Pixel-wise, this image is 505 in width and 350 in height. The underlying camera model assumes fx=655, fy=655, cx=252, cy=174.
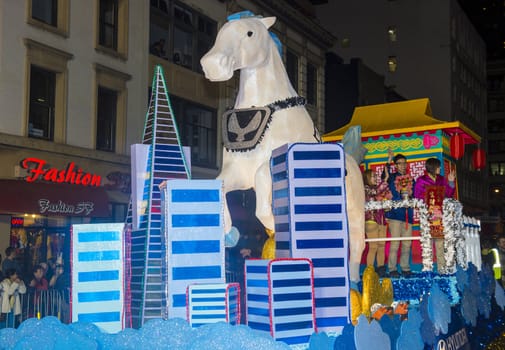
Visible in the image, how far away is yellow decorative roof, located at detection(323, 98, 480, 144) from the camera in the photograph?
1135 centimetres

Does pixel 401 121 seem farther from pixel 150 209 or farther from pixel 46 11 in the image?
pixel 46 11

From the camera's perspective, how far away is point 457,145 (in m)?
11.5

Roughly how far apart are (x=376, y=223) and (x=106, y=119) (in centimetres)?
1252

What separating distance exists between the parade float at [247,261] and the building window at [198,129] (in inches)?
665

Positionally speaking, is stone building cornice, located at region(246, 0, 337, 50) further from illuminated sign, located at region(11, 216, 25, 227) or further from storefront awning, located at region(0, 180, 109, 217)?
illuminated sign, located at region(11, 216, 25, 227)

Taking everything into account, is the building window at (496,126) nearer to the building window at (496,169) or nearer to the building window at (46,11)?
the building window at (496,169)

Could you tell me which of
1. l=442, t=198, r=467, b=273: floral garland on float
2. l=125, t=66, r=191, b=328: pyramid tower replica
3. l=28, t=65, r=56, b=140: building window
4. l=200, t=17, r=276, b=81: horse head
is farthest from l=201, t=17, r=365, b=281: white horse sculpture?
l=28, t=65, r=56, b=140: building window

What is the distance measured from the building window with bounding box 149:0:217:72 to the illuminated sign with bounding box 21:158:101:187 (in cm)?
568

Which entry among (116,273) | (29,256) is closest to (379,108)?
(116,273)

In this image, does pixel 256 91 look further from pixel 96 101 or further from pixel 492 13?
pixel 492 13

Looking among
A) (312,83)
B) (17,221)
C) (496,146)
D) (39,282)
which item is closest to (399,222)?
(39,282)

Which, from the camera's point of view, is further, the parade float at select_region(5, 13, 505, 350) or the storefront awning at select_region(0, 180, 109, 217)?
the storefront awning at select_region(0, 180, 109, 217)

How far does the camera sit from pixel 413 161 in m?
11.4

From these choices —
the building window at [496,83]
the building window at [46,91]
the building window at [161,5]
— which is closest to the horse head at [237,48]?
the building window at [46,91]
